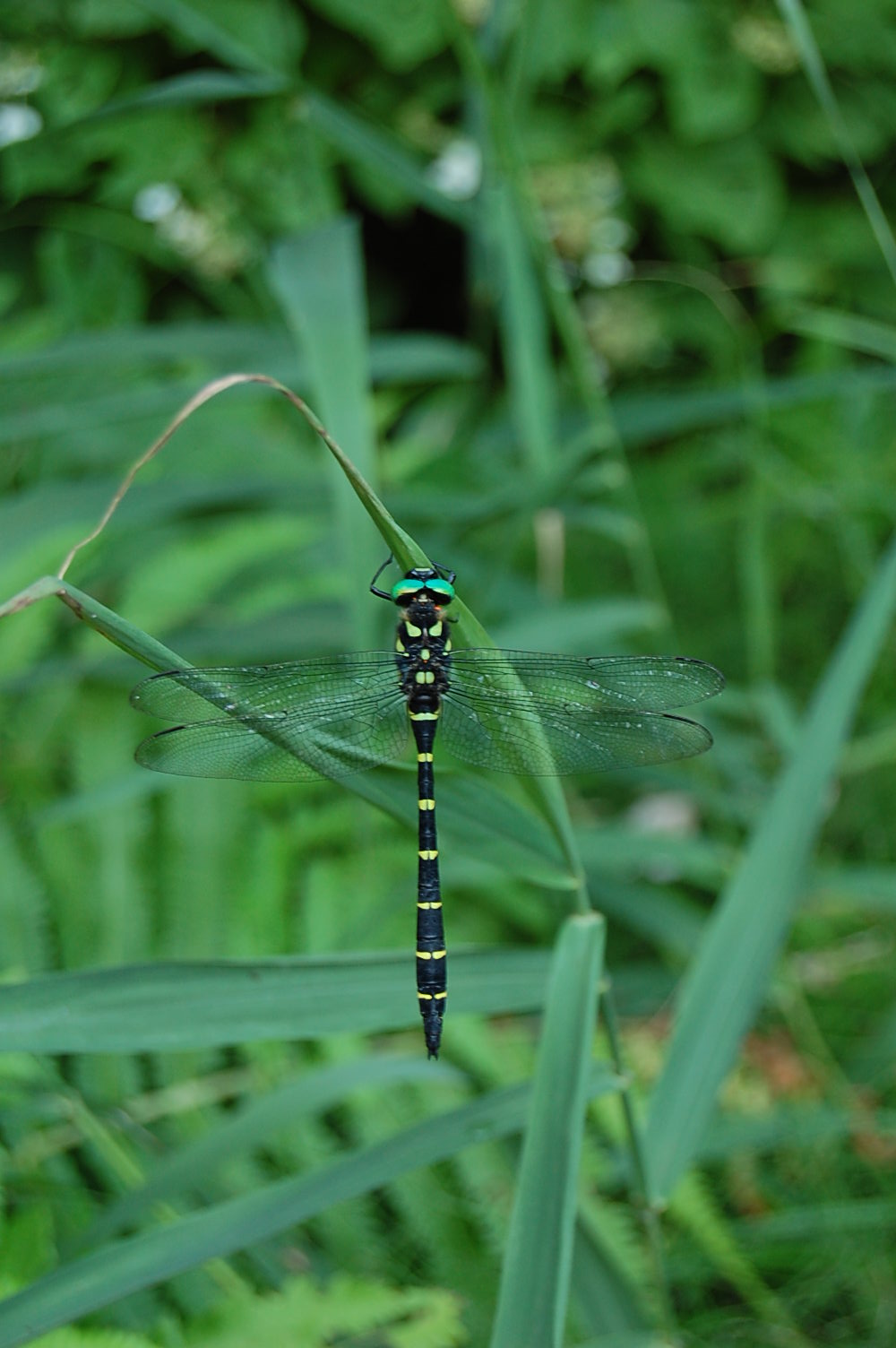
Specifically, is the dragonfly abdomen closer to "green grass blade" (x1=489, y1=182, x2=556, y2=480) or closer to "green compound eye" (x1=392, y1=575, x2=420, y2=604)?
"green compound eye" (x1=392, y1=575, x2=420, y2=604)

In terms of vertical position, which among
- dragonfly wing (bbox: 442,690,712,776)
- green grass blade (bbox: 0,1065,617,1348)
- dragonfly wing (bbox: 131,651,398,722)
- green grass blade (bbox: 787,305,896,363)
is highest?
green grass blade (bbox: 787,305,896,363)

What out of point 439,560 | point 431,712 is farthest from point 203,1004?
point 439,560

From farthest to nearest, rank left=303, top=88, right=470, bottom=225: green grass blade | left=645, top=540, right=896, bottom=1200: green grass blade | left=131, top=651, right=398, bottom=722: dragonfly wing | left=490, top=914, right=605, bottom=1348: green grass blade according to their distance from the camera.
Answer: left=303, top=88, right=470, bottom=225: green grass blade → left=645, top=540, right=896, bottom=1200: green grass blade → left=131, top=651, right=398, bottom=722: dragonfly wing → left=490, top=914, right=605, bottom=1348: green grass blade

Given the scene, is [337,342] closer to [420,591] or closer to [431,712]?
[420,591]

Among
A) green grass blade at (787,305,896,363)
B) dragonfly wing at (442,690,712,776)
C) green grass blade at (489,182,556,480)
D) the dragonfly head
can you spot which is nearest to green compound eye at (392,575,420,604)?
the dragonfly head

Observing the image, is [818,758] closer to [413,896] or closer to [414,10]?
[413,896]

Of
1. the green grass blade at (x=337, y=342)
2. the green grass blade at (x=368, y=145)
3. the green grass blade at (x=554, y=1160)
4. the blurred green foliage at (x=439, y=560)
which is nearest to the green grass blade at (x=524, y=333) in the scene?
the blurred green foliage at (x=439, y=560)

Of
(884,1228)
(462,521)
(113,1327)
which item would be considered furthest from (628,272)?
(113,1327)
